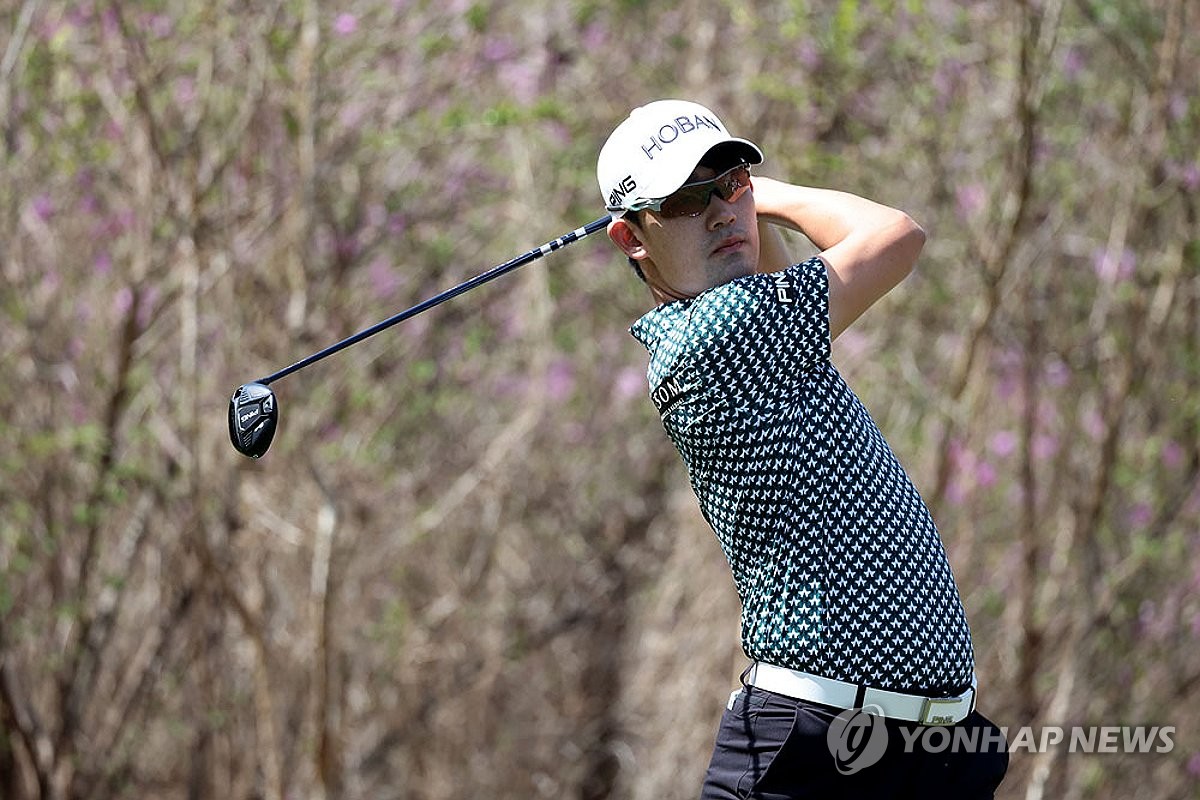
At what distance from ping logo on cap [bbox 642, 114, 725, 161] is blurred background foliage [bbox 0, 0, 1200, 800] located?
265 cm

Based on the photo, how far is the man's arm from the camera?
2480 millimetres

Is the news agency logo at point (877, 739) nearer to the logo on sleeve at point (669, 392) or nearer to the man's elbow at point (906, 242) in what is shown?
the logo on sleeve at point (669, 392)

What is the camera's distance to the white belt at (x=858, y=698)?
241 cm

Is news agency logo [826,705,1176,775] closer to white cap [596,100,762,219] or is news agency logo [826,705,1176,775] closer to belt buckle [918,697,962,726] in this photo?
belt buckle [918,697,962,726]

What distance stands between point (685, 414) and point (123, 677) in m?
4.23

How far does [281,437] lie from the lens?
579 cm

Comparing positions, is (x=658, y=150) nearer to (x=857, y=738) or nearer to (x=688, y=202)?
(x=688, y=202)

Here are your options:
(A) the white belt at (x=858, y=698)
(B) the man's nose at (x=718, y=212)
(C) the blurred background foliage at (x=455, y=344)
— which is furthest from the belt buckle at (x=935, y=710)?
(C) the blurred background foliage at (x=455, y=344)

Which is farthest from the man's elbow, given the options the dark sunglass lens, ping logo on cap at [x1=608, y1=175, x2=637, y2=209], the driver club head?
the driver club head

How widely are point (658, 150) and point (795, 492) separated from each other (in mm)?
519

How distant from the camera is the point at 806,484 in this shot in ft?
7.84

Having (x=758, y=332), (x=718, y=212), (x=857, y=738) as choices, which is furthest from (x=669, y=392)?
(x=857, y=738)

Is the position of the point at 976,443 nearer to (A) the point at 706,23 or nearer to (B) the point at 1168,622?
(B) the point at 1168,622

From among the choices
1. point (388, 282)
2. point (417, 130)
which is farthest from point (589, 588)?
point (417, 130)
